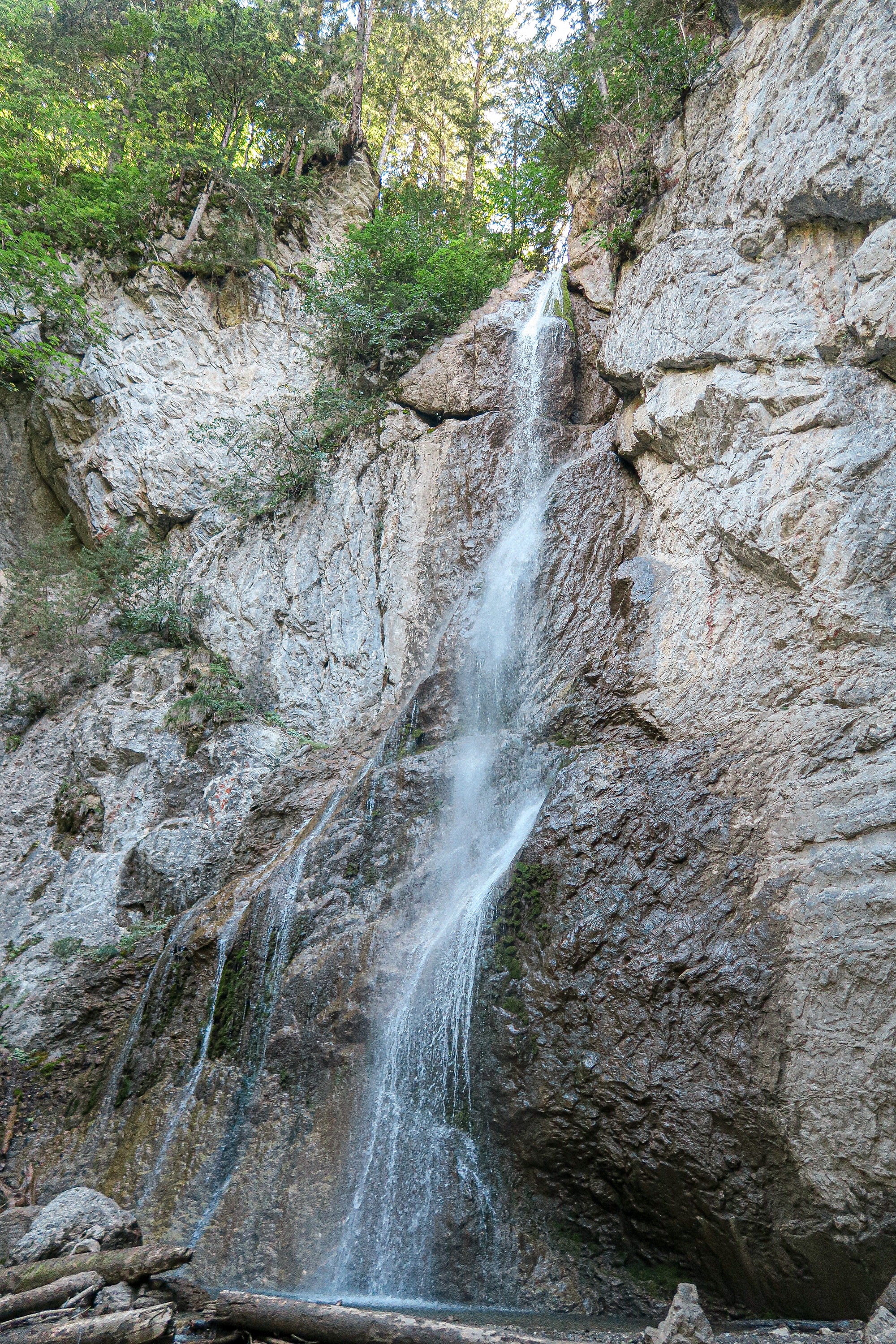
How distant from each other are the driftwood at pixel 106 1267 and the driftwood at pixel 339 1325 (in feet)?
1.29

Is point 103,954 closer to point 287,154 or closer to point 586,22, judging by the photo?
point 287,154

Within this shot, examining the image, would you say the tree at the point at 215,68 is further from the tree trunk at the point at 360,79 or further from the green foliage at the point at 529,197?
the green foliage at the point at 529,197

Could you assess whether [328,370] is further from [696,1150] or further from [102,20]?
[696,1150]

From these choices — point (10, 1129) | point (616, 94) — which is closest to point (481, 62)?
point (616, 94)

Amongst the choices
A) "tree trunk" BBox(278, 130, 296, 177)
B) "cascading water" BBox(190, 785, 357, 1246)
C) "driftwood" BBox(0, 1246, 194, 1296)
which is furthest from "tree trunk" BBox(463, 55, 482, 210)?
"driftwood" BBox(0, 1246, 194, 1296)

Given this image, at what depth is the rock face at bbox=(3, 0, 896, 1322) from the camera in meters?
4.73

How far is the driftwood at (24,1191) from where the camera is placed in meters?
6.60

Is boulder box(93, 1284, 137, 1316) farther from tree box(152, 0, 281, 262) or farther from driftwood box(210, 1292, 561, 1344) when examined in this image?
tree box(152, 0, 281, 262)

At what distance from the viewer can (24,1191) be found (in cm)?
673

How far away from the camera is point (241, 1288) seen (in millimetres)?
5379

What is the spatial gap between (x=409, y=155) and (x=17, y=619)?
63.3ft

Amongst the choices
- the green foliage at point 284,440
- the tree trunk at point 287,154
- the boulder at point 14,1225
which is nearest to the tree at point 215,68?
the tree trunk at point 287,154

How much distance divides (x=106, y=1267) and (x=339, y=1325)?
1652 millimetres

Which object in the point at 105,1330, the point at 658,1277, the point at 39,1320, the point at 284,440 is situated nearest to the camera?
the point at 105,1330
